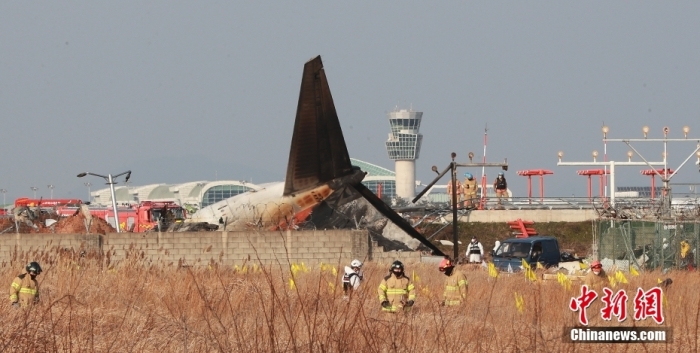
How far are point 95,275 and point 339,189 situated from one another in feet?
46.4

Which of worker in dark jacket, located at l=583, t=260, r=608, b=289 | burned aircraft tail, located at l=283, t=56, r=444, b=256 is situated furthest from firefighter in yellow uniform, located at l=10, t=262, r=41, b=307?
burned aircraft tail, located at l=283, t=56, r=444, b=256

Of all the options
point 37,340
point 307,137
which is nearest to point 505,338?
point 37,340

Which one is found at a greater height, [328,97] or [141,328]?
[328,97]

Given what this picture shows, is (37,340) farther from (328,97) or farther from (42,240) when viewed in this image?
(42,240)

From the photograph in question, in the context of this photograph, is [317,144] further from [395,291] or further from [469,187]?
[469,187]

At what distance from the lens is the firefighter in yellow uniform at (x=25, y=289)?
16.8 metres

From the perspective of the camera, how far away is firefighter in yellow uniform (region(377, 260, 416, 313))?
16750 millimetres

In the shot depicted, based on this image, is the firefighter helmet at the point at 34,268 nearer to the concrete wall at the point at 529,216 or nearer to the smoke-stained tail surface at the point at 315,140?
the smoke-stained tail surface at the point at 315,140

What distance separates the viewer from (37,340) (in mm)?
11711

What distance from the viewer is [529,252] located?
3441cm

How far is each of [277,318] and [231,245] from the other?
60.8ft

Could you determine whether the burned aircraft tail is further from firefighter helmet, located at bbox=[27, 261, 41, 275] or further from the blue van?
firefighter helmet, located at bbox=[27, 261, 41, 275]

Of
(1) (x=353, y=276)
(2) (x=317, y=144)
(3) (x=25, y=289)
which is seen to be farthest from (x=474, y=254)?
(3) (x=25, y=289)

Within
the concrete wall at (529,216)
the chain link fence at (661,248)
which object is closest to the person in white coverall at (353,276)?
the chain link fence at (661,248)
